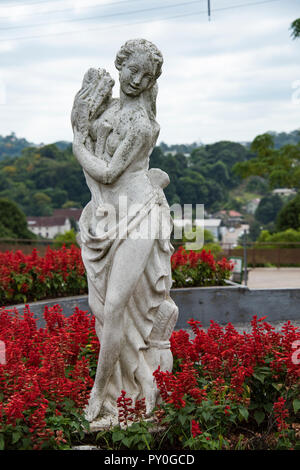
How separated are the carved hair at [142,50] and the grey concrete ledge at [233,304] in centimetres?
549

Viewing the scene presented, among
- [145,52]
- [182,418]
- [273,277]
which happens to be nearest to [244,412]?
[182,418]

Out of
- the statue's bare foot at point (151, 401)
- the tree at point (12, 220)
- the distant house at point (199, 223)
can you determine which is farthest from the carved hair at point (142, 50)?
the tree at point (12, 220)

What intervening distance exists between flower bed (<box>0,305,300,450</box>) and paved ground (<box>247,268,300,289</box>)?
7.81 m

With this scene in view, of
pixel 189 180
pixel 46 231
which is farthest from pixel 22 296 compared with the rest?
pixel 46 231

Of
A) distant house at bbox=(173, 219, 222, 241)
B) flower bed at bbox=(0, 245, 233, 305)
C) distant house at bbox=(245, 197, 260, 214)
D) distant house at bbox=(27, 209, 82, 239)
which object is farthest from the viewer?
distant house at bbox=(245, 197, 260, 214)

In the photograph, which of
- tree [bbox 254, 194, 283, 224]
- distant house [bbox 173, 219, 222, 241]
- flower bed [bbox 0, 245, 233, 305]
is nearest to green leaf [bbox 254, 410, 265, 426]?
distant house [bbox 173, 219, 222, 241]

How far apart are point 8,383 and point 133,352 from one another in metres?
0.89

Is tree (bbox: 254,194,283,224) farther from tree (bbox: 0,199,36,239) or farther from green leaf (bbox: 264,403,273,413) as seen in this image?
green leaf (bbox: 264,403,273,413)

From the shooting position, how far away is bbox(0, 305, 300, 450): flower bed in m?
3.75

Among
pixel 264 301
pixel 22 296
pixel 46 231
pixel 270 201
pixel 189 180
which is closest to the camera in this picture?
pixel 22 296

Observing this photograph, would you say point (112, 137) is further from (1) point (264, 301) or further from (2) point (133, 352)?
(1) point (264, 301)

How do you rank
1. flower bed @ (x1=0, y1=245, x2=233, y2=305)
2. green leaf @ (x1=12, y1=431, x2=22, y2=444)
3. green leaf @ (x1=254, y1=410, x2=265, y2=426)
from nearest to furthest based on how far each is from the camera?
green leaf @ (x1=12, y1=431, x2=22, y2=444) → green leaf @ (x1=254, y1=410, x2=265, y2=426) → flower bed @ (x1=0, y1=245, x2=233, y2=305)

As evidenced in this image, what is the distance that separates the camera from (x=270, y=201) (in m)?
67.8
